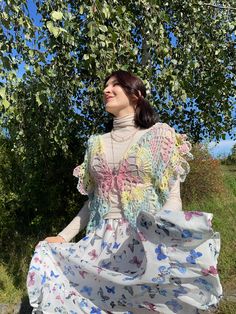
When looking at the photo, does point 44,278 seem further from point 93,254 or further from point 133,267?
point 133,267

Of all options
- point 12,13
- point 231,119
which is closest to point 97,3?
point 12,13

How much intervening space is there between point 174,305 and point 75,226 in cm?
81

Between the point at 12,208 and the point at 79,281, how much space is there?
382 cm

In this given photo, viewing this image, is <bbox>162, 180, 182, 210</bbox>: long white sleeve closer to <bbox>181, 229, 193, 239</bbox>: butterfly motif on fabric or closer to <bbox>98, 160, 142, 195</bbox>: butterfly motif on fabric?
<bbox>98, 160, 142, 195</bbox>: butterfly motif on fabric

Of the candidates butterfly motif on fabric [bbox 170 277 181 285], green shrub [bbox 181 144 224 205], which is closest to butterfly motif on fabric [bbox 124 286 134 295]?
butterfly motif on fabric [bbox 170 277 181 285]

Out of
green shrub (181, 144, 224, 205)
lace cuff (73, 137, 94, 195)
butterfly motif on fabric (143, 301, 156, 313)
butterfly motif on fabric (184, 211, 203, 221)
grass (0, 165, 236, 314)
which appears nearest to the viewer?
butterfly motif on fabric (184, 211, 203, 221)

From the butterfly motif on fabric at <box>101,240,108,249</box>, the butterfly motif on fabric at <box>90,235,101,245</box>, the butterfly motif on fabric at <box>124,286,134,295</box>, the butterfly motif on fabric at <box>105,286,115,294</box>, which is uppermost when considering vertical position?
the butterfly motif on fabric at <box>90,235,101,245</box>

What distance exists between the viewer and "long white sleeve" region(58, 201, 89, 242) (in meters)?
2.58

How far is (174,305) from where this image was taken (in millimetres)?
2035

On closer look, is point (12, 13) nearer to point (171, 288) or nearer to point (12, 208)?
point (171, 288)

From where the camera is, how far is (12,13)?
2.76m

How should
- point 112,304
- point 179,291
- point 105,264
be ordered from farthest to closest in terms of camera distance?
point 105,264 < point 112,304 < point 179,291

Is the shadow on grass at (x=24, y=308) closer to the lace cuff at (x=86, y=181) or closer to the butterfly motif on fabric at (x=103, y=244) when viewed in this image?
the lace cuff at (x=86, y=181)

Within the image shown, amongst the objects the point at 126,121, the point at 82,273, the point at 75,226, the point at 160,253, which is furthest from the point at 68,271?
the point at 126,121
